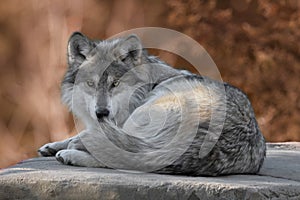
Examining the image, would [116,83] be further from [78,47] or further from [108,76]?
[78,47]

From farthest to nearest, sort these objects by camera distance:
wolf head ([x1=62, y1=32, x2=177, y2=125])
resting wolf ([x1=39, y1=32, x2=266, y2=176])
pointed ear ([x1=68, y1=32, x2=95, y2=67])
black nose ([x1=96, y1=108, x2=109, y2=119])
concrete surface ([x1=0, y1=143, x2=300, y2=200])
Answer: pointed ear ([x1=68, y1=32, x2=95, y2=67]), wolf head ([x1=62, y1=32, x2=177, y2=125]), black nose ([x1=96, y1=108, x2=109, y2=119]), resting wolf ([x1=39, y1=32, x2=266, y2=176]), concrete surface ([x1=0, y1=143, x2=300, y2=200])

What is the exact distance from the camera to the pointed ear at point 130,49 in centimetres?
460

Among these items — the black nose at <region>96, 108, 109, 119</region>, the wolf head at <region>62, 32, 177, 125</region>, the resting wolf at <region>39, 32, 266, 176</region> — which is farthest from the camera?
the wolf head at <region>62, 32, 177, 125</region>

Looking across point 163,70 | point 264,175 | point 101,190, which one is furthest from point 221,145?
point 163,70

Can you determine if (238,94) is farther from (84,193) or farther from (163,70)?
(84,193)

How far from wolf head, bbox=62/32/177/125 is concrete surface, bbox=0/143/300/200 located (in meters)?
0.66

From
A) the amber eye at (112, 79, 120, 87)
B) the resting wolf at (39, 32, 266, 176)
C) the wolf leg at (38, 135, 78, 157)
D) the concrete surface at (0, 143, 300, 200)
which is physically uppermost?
the amber eye at (112, 79, 120, 87)

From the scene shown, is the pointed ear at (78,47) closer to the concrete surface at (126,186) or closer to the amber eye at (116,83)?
the amber eye at (116,83)

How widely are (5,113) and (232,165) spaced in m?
4.08

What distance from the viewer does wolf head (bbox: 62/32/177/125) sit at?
14.5 ft

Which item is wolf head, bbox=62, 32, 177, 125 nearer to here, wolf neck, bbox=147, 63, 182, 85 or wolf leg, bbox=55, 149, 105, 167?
wolf neck, bbox=147, 63, 182, 85

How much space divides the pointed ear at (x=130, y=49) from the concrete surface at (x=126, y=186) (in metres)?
0.95

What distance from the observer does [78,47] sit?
4.64 metres

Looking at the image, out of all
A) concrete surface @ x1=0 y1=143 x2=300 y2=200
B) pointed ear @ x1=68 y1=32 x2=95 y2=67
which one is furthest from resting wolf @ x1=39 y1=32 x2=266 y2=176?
concrete surface @ x1=0 y1=143 x2=300 y2=200
